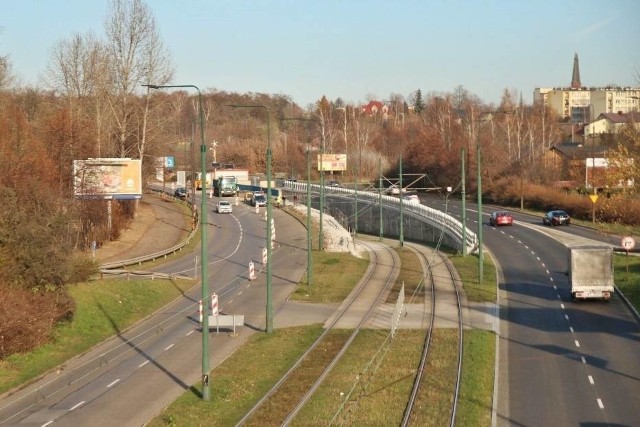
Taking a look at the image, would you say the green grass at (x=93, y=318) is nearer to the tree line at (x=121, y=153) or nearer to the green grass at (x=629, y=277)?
the tree line at (x=121, y=153)

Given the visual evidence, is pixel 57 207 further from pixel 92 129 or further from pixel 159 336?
pixel 92 129

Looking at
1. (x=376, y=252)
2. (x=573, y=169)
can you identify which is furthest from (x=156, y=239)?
(x=573, y=169)

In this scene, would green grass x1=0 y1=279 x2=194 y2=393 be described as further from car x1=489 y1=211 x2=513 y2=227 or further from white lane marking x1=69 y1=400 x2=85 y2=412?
car x1=489 y1=211 x2=513 y2=227

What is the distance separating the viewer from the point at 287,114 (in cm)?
18775

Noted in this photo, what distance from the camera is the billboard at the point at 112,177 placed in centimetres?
5503

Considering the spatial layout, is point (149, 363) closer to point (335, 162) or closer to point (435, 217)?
point (435, 217)

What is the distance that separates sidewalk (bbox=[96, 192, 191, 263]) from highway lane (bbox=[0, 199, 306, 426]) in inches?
228

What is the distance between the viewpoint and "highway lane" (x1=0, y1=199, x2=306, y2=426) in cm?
2192

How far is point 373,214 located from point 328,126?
57644mm

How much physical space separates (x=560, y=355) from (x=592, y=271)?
1073 cm

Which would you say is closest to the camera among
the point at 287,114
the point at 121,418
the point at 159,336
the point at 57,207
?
the point at 121,418

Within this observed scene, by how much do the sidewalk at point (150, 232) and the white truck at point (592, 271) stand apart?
27.7 metres

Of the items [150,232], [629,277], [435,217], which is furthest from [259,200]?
[629,277]

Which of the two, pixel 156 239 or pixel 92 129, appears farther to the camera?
pixel 92 129
